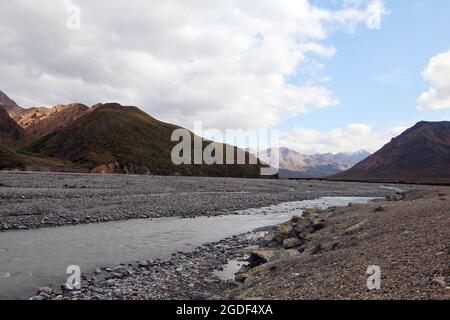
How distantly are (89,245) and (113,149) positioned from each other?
147 metres

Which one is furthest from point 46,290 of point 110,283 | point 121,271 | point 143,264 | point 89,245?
point 89,245

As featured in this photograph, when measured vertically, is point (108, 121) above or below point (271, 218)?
above

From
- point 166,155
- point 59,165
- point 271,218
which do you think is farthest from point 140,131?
point 271,218

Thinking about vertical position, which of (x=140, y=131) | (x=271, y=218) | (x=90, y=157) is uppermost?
(x=140, y=131)

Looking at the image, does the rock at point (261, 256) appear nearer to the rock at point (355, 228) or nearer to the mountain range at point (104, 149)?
the rock at point (355, 228)

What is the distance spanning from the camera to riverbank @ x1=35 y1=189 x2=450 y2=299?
31.8 feet

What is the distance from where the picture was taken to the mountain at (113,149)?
146625 mm

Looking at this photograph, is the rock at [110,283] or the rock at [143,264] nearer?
the rock at [110,283]

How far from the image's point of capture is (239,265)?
1770 centimetres

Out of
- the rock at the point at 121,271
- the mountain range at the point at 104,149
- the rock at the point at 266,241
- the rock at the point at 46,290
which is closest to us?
the rock at the point at 46,290

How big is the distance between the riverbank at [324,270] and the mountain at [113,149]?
398ft

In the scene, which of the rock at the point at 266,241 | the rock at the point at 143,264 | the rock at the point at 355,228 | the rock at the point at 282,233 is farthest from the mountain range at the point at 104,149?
the rock at the point at 355,228
